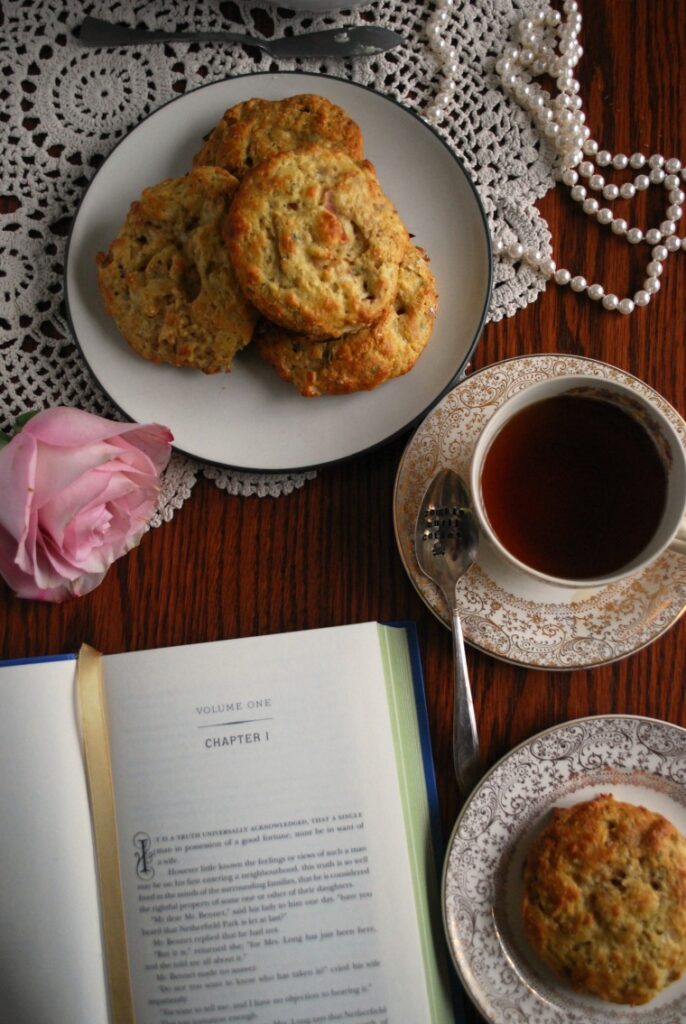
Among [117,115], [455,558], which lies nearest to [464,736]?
[455,558]

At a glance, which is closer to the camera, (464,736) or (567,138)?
(464,736)

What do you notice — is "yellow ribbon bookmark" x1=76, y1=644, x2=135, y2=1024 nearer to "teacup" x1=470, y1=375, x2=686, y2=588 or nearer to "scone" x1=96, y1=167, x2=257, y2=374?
"scone" x1=96, y1=167, x2=257, y2=374

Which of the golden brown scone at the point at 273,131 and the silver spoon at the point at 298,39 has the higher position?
the silver spoon at the point at 298,39

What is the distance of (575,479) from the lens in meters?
1.00

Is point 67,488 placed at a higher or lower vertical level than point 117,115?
lower

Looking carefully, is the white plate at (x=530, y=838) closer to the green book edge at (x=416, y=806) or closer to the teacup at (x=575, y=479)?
the green book edge at (x=416, y=806)

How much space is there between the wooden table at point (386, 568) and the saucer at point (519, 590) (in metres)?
0.06

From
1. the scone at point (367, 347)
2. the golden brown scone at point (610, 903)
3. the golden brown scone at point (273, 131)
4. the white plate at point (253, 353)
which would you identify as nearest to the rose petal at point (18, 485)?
the white plate at point (253, 353)

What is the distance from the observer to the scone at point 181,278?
1.00 meters

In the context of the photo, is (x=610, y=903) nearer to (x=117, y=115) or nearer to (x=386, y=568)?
(x=386, y=568)

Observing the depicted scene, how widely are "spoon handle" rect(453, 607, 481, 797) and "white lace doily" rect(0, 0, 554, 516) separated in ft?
0.99

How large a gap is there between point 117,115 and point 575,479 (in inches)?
29.3

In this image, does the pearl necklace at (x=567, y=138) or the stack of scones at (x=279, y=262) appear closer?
the stack of scones at (x=279, y=262)

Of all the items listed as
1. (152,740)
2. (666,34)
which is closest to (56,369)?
(152,740)
